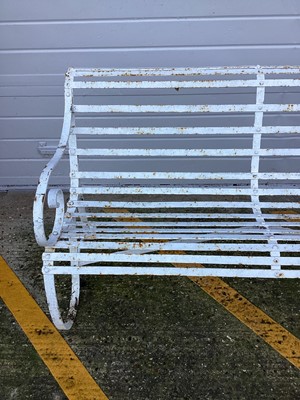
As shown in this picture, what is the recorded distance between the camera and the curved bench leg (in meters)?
1.96

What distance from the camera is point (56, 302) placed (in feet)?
6.70

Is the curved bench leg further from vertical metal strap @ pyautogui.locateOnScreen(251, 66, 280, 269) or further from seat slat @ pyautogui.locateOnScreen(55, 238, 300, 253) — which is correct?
vertical metal strap @ pyautogui.locateOnScreen(251, 66, 280, 269)

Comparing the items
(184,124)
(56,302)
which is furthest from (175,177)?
(184,124)

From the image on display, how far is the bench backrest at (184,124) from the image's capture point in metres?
2.30

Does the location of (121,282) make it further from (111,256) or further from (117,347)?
(111,256)

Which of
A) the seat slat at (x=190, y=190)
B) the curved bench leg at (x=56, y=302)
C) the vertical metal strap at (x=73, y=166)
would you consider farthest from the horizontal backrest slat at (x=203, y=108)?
the curved bench leg at (x=56, y=302)

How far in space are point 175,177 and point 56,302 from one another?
95 cm

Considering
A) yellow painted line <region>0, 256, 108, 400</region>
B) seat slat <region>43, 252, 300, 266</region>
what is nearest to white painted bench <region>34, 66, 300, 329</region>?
seat slat <region>43, 252, 300, 266</region>

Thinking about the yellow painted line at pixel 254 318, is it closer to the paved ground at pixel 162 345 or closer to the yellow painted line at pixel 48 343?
the paved ground at pixel 162 345

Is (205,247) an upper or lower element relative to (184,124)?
lower

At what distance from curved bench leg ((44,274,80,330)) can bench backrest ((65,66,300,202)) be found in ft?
1.89

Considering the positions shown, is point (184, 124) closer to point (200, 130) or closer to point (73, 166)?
point (200, 130)

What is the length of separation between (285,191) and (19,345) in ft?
5.59

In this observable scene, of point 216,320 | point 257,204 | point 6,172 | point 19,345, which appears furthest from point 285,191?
point 6,172
